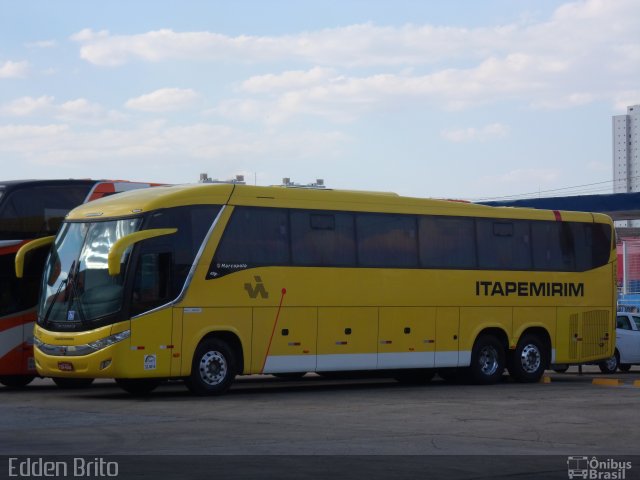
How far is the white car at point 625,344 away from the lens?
32625 mm

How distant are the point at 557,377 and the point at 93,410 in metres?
14.2

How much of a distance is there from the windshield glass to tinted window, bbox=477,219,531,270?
25.8ft

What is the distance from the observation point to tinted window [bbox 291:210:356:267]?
21.5m

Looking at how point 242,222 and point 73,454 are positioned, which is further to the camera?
point 242,222

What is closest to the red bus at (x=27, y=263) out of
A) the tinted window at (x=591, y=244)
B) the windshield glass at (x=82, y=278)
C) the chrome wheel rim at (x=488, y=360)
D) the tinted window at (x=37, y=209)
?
the tinted window at (x=37, y=209)

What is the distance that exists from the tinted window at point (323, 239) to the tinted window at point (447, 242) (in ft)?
6.02

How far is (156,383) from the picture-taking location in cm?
2116

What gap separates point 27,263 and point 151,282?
364cm

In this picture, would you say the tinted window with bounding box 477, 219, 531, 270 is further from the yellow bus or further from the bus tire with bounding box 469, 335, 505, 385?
the bus tire with bounding box 469, 335, 505, 385
